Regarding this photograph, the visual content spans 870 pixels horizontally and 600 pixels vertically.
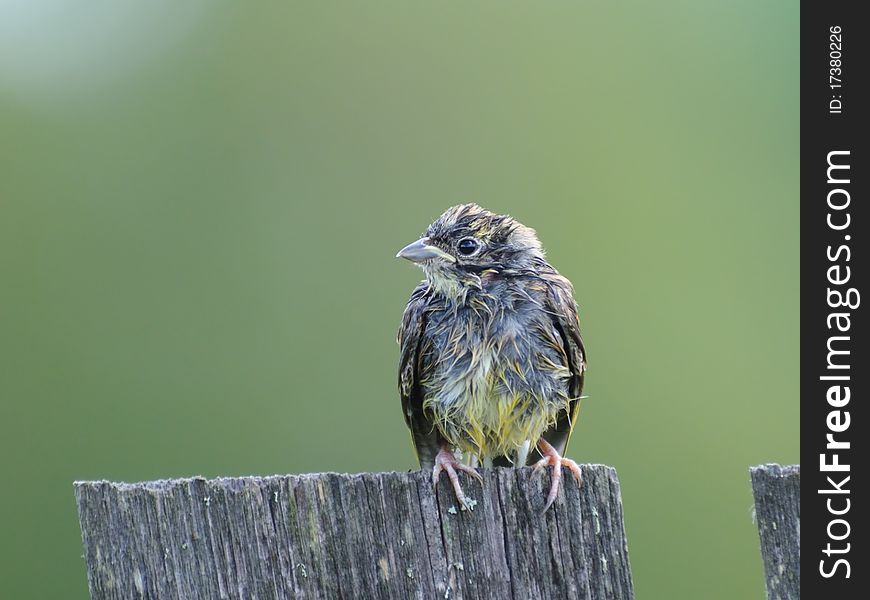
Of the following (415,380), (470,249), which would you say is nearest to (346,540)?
(415,380)

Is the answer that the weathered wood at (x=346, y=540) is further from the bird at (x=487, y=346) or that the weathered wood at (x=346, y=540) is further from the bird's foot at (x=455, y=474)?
the bird at (x=487, y=346)

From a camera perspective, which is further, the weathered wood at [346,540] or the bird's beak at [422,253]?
the bird's beak at [422,253]

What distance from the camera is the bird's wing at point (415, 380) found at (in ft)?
14.3

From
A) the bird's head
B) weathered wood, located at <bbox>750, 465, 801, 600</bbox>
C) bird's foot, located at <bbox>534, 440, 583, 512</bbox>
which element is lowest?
weathered wood, located at <bbox>750, 465, 801, 600</bbox>

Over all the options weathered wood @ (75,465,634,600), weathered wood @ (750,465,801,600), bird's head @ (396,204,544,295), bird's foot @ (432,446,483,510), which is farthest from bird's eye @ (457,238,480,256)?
weathered wood @ (750,465,801,600)

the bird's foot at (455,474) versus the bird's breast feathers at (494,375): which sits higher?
the bird's breast feathers at (494,375)

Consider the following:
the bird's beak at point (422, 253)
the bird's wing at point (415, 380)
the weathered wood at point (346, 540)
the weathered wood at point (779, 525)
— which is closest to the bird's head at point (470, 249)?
the bird's beak at point (422, 253)

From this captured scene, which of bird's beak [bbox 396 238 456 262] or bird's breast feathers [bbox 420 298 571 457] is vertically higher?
bird's beak [bbox 396 238 456 262]

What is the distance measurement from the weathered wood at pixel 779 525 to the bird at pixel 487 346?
160 centimetres

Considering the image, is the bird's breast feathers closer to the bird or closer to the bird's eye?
the bird

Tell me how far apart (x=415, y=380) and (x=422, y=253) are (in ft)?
1.67

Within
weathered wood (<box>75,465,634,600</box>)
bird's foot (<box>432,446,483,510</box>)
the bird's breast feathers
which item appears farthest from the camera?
the bird's breast feathers

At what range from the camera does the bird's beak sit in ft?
14.5
